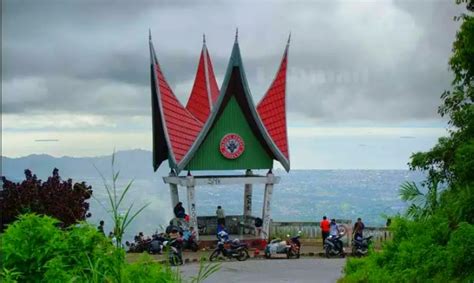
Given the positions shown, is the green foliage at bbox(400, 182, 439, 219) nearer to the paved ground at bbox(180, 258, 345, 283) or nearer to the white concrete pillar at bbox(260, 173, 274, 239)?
the paved ground at bbox(180, 258, 345, 283)

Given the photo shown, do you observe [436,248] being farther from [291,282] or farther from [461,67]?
[291,282]

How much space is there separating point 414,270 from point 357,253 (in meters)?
10.8

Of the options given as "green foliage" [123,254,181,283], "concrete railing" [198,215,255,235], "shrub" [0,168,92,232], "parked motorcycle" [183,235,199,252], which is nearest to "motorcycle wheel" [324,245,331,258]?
"parked motorcycle" [183,235,199,252]

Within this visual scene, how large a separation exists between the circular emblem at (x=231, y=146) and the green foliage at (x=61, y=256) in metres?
17.1

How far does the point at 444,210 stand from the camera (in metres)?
9.55

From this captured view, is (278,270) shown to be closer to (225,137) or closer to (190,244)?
(190,244)

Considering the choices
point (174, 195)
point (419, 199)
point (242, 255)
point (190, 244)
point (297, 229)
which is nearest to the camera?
point (419, 199)

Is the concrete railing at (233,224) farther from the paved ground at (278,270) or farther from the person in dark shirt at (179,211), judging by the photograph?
the paved ground at (278,270)

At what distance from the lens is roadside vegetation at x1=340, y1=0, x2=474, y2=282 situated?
8.27m

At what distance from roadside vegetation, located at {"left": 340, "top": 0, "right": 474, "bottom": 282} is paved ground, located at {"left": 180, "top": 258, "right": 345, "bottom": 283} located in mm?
4113

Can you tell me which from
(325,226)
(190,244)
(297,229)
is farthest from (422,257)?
(297,229)

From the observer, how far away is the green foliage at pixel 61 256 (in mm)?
5113

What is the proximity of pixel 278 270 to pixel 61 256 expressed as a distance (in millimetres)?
11879

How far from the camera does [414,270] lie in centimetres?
908
